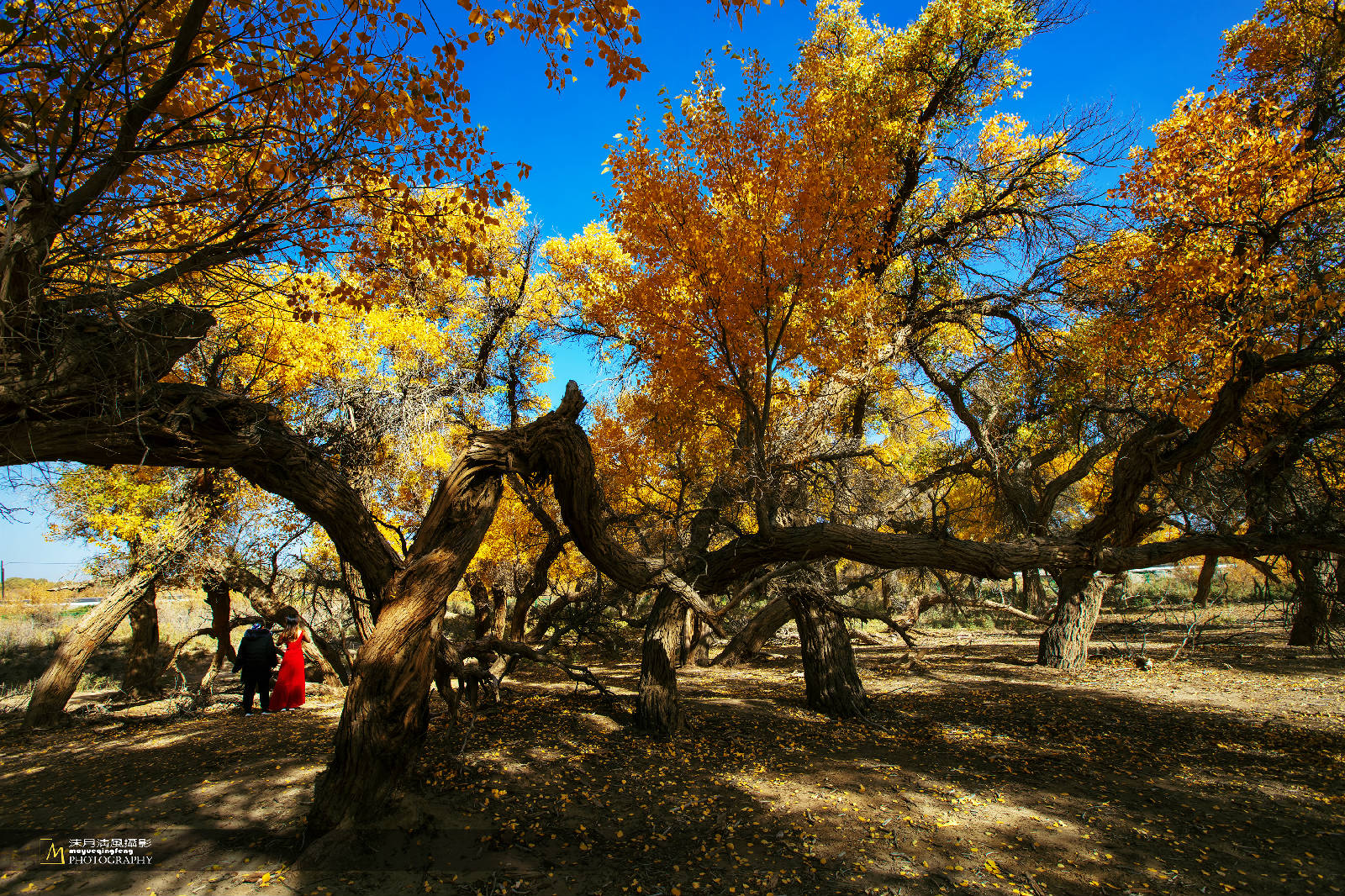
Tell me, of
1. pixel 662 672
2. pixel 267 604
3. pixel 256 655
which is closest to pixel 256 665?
pixel 256 655

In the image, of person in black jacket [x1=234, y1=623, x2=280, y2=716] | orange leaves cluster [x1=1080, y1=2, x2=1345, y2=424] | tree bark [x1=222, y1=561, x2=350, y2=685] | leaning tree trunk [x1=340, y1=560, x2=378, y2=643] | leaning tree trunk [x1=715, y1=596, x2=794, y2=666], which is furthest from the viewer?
leaning tree trunk [x1=715, y1=596, x2=794, y2=666]

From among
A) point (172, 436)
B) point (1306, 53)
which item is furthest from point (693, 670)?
point (1306, 53)

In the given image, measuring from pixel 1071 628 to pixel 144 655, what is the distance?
1711 centimetres

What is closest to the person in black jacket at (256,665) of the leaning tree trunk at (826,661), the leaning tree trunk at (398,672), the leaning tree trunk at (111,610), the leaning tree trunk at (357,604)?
the leaning tree trunk at (111,610)

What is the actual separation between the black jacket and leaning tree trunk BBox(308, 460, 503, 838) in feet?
19.5

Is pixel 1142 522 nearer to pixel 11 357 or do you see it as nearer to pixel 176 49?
pixel 176 49

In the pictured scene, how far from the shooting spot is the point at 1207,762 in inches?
223

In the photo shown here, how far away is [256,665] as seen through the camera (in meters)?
8.55

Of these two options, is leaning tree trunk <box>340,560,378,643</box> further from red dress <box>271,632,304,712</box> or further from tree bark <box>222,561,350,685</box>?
tree bark <box>222,561,350,685</box>

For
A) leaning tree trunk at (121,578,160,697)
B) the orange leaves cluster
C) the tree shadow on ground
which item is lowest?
the tree shadow on ground

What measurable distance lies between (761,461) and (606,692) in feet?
9.81

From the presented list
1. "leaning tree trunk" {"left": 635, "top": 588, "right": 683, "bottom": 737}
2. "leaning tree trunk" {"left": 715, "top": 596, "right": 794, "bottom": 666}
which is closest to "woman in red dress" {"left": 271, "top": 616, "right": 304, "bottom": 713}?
"leaning tree trunk" {"left": 635, "top": 588, "right": 683, "bottom": 737}

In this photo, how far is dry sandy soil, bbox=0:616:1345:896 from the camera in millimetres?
3590

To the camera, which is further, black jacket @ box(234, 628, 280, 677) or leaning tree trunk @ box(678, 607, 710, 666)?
leaning tree trunk @ box(678, 607, 710, 666)
